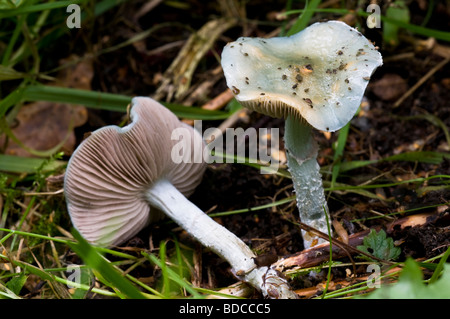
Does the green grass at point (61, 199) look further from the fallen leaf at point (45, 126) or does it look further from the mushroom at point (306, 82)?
the mushroom at point (306, 82)

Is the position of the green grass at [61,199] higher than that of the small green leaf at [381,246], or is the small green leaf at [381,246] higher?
the green grass at [61,199]

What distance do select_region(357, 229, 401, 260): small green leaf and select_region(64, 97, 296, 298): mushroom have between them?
19.2 inches

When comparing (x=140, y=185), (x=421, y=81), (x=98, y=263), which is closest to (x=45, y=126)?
(x=140, y=185)

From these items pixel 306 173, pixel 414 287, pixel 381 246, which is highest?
pixel 306 173

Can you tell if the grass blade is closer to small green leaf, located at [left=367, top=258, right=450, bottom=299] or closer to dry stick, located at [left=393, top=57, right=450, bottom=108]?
small green leaf, located at [left=367, top=258, right=450, bottom=299]

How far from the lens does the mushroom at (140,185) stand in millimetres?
2424

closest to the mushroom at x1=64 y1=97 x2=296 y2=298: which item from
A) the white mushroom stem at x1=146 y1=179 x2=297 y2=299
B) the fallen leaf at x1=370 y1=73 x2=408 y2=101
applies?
the white mushroom stem at x1=146 y1=179 x2=297 y2=299

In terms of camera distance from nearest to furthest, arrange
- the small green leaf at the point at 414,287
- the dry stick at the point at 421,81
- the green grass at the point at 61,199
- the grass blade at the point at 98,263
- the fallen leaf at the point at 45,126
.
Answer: the small green leaf at the point at 414,287 < the grass blade at the point at 98,263 < the green grass at the point at 61,199 < the fallen leaf at the point at 45,126 < the dry stick at the point at 421,81

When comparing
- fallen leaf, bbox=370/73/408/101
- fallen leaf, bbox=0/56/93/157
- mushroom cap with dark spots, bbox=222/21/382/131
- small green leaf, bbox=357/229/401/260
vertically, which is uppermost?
fallen leaf, bbox=370/73/408/101

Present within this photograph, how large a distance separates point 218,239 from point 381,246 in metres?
0.85

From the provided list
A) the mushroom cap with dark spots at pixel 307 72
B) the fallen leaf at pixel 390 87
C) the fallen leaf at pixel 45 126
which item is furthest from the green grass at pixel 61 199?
the mushroom cap with dark spots at pixel 307 72

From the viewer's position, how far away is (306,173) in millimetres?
2395

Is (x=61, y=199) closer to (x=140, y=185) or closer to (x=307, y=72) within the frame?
(x=140, y=185)

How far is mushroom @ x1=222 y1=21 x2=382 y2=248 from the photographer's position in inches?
79.1
